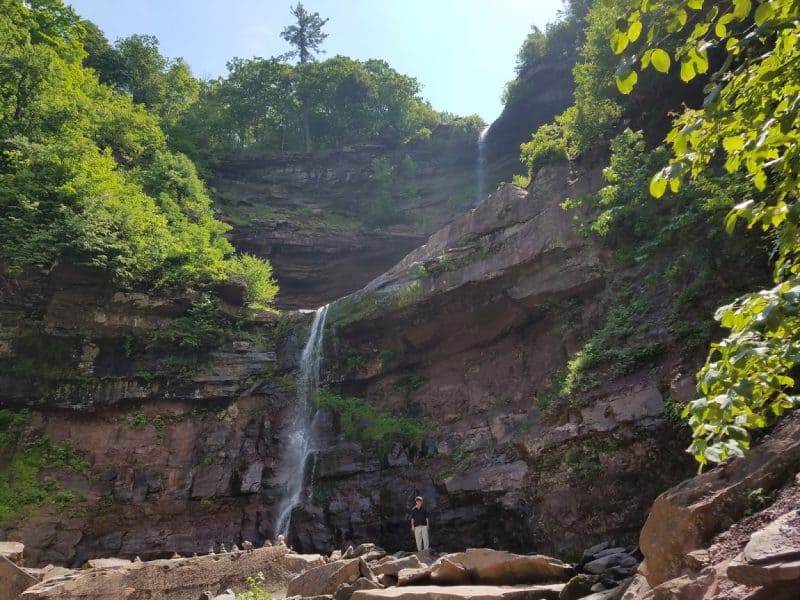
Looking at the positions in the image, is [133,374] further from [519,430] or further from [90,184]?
[519,430]

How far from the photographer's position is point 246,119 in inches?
1651

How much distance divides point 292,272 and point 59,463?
1589cm

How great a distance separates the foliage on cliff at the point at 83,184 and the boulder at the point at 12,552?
30.6 ft

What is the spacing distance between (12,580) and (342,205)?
28736mm

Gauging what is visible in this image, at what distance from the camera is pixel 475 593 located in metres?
7.23

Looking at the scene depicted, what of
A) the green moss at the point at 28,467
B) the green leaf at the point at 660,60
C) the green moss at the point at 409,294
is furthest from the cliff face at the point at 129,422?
the green leaf at the point at 660,60

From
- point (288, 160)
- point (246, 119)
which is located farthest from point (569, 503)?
point (246, 119)

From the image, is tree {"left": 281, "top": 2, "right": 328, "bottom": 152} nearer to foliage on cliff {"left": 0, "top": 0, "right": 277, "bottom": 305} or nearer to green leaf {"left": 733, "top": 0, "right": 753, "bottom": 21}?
foliage on cliff {"left": 0, "top": 0, "right": 277, "bottom": 305}

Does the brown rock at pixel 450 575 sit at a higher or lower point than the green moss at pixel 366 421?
lower

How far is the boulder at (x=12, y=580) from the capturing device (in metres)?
11.9

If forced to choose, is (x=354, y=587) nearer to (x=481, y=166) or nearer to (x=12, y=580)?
(x=12, y=580)

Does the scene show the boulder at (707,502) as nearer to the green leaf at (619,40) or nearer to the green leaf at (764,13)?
the green leaf at (764,13)

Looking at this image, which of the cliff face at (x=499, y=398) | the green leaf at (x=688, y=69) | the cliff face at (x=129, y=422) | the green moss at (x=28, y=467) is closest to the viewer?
the green leaf at (x=688, y=69)

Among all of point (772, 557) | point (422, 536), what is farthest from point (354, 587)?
point (772, 557)
